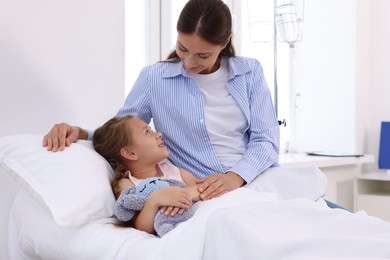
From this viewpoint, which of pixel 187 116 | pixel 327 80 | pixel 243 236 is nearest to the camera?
pixel 243 236

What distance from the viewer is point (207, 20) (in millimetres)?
1578

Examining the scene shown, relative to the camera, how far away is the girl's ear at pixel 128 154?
1.59 meters

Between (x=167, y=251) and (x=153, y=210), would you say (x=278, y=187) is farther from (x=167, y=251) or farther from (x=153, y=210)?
(x=167, y=251)

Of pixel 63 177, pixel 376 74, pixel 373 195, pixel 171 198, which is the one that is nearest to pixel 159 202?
pixel 171 198

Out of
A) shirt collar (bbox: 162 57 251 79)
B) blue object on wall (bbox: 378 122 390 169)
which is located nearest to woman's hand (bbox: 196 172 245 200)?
shirt collar (bbox: 162 57 251 79)

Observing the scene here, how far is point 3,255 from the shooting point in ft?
5.61

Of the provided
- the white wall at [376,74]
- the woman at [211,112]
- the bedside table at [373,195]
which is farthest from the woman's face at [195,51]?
the white wall at [376,74]

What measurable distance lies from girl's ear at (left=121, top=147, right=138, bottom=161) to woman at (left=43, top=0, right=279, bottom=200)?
0.15 metres

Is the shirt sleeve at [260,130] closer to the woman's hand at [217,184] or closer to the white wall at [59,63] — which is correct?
the woman's hand at [217,184]

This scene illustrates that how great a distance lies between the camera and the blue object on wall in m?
3.53

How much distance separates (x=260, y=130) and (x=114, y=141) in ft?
1.63

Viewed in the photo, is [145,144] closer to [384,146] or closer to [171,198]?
[171,198]

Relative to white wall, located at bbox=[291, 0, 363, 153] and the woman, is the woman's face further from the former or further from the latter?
white wall, located at bbox=[291, 0, 363, 153]

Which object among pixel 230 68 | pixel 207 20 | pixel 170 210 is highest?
pixel 207 20
